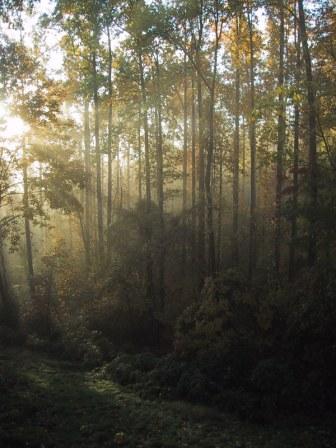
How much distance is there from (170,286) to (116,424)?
784 cm

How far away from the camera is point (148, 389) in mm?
9312

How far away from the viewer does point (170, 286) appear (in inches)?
592

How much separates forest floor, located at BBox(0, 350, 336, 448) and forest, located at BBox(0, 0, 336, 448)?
4 cm

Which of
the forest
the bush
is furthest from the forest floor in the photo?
the bush

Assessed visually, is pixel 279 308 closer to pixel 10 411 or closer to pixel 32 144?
pixel 10 411

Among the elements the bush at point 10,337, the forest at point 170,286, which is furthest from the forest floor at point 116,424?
the bush at point 10,337

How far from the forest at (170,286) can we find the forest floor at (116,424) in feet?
0.13

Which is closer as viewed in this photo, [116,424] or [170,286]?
[116,424]

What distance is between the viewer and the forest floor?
6660 mm

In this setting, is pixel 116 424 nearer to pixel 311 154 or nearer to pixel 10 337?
pixel 10 337

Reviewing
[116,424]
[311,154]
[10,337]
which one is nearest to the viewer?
[116,424]

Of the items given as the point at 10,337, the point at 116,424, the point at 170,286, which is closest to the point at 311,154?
the point at 170,286

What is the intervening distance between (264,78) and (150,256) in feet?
39.4

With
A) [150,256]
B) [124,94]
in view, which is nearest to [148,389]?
[150,256]
